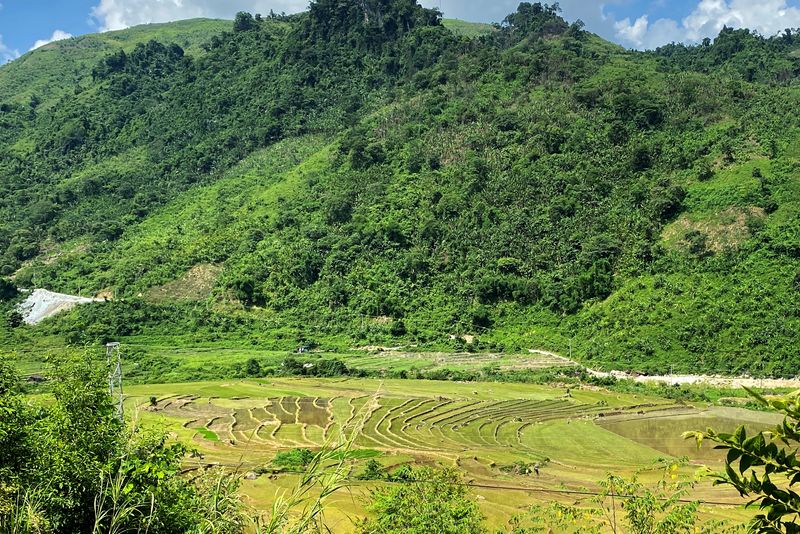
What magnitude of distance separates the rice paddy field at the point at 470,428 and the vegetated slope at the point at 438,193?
1575cm

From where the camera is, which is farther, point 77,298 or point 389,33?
point 389,33

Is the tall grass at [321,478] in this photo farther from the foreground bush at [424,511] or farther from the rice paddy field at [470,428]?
the rice paddy field at [470,428]

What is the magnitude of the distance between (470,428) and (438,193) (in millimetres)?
56929

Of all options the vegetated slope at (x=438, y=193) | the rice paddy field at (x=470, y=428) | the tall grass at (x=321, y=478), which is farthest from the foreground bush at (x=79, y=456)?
the vegetated slope at (x=438, y=193)

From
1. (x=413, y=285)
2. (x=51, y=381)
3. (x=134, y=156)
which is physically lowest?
(x=413, y=285)

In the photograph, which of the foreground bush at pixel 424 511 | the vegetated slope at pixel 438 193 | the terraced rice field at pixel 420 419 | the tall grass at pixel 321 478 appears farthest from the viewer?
the vegetated slope at pixel 438 193

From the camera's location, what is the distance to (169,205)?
4904 inches

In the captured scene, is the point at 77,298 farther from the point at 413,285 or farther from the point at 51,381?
the point at 51,381

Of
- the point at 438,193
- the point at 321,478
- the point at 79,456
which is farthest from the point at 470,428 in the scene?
the point at 438,193

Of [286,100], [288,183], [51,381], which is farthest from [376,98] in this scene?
[51,381]

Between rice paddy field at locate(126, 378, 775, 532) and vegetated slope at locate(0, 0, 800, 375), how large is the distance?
620 inches

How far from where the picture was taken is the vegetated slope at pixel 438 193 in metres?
76.2

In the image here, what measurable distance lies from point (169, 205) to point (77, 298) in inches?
1385

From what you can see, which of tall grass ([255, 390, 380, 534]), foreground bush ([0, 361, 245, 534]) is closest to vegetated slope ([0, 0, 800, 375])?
foreground bush ([0, 361, 245, 534])
